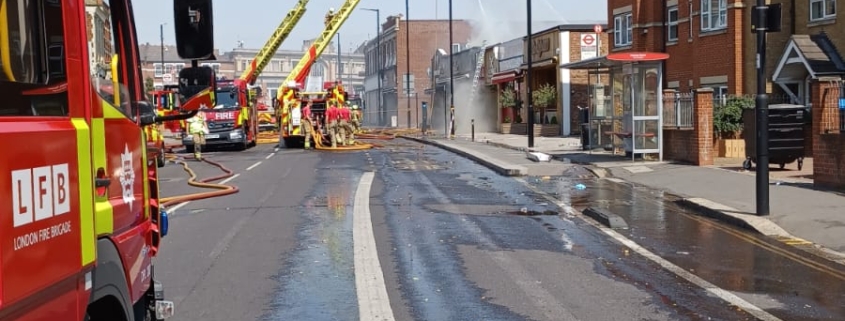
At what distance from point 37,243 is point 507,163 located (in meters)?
21.9

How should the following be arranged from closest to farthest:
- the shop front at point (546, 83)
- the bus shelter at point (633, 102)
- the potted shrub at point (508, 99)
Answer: the bus shelter at point (633, 102) < the shop front at point (546, 83) < the potted shrub at point (508, 99)

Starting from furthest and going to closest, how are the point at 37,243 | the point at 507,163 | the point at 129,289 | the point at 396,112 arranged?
the point at 396,112
the point at 507,163
the point at 129,289
the point at 37,243

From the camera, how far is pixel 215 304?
25.5 ft

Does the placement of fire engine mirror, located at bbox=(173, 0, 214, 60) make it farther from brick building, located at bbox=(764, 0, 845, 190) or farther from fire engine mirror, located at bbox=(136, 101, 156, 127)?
brick building, located at bbox=(764, 0, 845, 190)

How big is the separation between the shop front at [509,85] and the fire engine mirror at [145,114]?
4066cm

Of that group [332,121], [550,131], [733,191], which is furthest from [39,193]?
[550,131]

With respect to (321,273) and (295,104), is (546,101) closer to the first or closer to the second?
(295,104)

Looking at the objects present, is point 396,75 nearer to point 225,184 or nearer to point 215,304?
point 225,184

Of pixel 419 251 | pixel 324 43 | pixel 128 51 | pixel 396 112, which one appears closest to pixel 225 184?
pixel 419 251

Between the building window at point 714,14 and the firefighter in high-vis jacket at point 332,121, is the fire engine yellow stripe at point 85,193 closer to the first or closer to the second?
the building window at point 714,14

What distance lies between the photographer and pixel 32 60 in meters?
3.00

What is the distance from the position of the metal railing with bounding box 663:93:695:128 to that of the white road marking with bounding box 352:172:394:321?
1105 cm

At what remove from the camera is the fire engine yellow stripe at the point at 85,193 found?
3.12 metres

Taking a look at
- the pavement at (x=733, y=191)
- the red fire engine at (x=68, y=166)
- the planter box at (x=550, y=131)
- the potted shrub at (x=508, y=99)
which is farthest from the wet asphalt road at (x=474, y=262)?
the potted shrub at (x=508, y=99)
